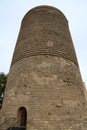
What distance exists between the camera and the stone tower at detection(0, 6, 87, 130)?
7.44 meters

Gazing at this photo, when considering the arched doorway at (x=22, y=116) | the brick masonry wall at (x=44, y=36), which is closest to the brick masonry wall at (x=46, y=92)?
the arched doorway at (x=22, y=116)

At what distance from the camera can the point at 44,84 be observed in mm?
8133

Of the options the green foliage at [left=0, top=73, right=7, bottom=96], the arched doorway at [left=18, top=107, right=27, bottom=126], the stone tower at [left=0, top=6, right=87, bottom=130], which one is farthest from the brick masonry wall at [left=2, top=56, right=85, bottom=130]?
the green foliage at [left=0, top=73, right=7, bottom=96]

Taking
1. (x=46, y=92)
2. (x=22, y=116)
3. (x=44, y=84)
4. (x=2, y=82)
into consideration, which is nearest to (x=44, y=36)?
(x=44, y=84)

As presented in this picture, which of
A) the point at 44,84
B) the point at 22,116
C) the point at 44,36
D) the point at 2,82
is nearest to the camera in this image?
the point at 22,116

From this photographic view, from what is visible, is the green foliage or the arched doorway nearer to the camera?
the arched doorway

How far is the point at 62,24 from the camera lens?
1107 centimetres

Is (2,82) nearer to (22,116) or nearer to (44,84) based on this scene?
(22,116)

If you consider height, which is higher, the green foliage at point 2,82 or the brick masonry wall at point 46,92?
the green foliage at point 2,82

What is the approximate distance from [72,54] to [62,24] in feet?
7.39

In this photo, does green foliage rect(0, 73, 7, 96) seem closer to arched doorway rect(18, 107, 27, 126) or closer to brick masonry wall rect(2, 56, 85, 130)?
brick masonry wall rect(2, 56, 85, 130)

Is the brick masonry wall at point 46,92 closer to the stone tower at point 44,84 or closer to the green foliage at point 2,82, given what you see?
the stone tower at point 44,84

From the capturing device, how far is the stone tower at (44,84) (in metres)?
7.44

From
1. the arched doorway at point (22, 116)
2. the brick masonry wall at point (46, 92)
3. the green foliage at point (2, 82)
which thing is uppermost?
the green foliage at point (2, 82)
